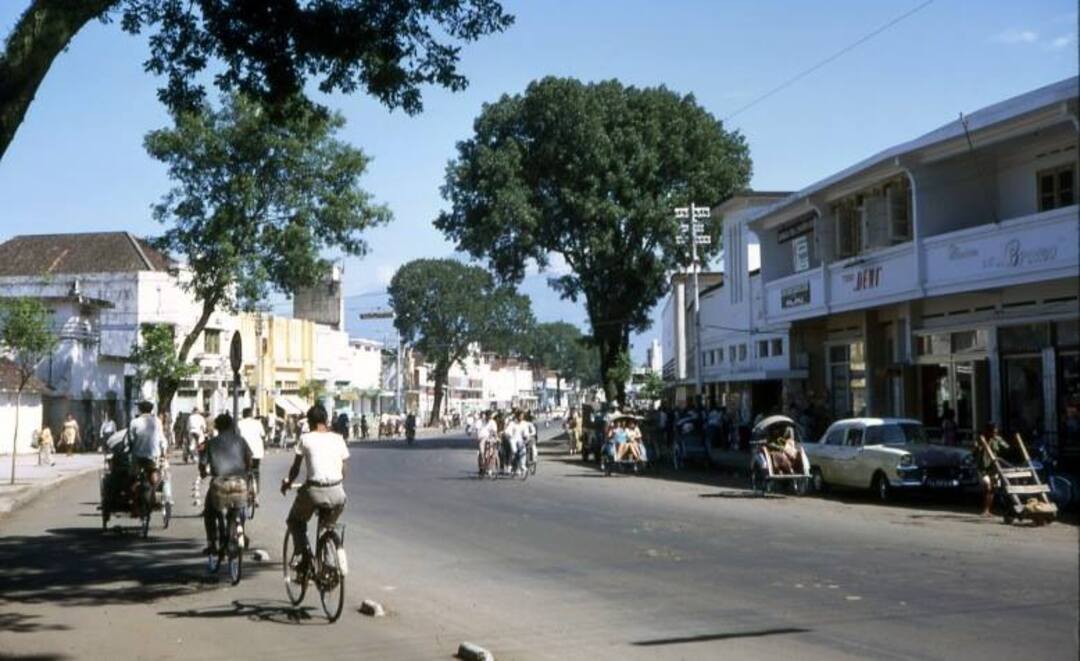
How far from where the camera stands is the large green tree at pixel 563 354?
15425cm

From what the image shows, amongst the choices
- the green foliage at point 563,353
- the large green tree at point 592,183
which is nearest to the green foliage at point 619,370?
the large green tree at point 592,183

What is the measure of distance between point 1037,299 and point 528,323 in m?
79.1

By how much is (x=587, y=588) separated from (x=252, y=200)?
37639mm

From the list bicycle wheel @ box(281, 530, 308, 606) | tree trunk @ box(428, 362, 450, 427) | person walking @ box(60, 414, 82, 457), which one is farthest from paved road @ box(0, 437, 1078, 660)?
tree trunk @ box(428, 362, 450, 427)

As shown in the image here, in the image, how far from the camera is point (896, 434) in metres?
22.8

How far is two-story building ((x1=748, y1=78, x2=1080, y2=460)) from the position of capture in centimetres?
2230

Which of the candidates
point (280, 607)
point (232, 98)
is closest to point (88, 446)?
point (232, 98)

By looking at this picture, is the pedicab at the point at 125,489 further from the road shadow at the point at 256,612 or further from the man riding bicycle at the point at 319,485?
the man riding bicycle at the point at 319,485

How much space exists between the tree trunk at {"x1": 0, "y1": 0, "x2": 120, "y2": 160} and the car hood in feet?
52.6

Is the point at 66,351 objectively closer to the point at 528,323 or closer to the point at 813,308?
the point at 813,308

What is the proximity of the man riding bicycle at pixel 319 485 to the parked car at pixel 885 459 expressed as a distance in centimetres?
1375

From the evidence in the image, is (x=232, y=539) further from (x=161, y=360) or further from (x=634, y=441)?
(x=161, y=360)

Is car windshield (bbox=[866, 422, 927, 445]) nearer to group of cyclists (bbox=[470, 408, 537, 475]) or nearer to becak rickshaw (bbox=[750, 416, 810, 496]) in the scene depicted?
becak rickshaw (bbox=[750, 416, 810, 496])

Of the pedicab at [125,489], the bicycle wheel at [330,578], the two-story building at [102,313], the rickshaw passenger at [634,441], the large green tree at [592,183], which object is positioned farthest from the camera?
the two-story building at [102,313]
